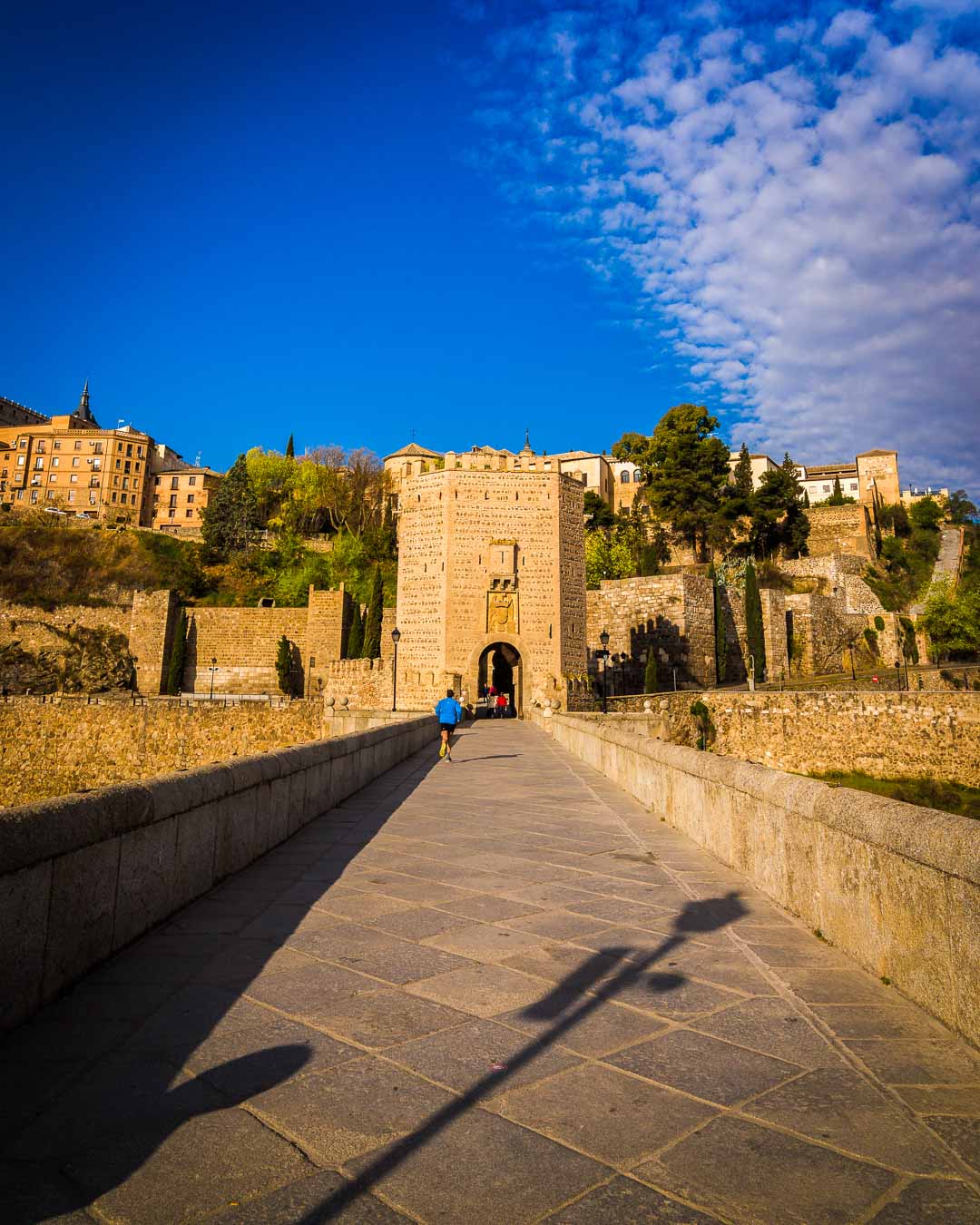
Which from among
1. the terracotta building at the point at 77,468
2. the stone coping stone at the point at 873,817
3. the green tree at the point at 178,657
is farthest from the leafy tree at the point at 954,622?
the terracotta building at the point at 77,468

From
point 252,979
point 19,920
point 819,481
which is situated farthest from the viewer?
point 819,481

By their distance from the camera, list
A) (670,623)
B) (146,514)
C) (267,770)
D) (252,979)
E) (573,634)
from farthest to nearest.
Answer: (146,514), (670,623), (573,634), (267,770), (252,979)

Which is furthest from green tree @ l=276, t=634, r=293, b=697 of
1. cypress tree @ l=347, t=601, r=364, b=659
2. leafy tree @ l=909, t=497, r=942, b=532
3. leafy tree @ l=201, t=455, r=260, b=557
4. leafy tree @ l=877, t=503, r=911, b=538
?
leafy tree @ l=909, t=497, r=942, b=532

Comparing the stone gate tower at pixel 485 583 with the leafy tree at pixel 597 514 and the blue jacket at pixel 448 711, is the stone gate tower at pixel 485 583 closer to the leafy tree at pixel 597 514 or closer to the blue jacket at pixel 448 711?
the blue jacket at pixel 448 711

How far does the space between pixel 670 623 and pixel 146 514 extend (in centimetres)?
5422

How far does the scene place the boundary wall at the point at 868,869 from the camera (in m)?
2.47

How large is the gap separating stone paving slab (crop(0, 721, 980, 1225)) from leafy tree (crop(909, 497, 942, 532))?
227ft

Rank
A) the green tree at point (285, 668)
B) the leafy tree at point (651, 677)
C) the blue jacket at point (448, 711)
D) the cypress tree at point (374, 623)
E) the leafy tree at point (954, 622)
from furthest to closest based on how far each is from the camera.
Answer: the leafy tree at point (954, 622) → the green tree at point (285, 668) → the cypress tree at point (374, 623) → the leafy tree at point (651, 677) → the blue jacket at point (448, 711)

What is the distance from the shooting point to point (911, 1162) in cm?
183

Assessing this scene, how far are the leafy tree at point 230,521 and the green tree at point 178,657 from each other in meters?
12.5

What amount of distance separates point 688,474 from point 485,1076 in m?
46.8

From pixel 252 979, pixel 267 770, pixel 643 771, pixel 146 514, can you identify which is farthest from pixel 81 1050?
pixel 146 514

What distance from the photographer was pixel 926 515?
6438 cm

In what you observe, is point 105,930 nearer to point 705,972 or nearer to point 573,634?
point 705,972
